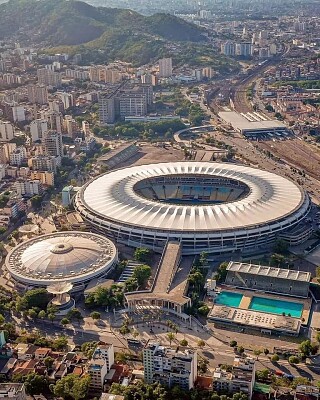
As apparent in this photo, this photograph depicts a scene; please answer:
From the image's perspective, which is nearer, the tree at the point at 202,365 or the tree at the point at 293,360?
the tree at the point at 202,365

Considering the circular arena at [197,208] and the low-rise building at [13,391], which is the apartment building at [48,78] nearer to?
the circular arena at [197,208]

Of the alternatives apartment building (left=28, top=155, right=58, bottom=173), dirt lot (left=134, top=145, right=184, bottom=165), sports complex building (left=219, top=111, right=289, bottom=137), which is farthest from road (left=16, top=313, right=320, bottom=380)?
sports complex building (left=219, top=111, right=289, bottom=137)

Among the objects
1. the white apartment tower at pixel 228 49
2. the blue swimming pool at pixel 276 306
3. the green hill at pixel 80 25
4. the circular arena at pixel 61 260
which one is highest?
the green hill at pixel 80 25

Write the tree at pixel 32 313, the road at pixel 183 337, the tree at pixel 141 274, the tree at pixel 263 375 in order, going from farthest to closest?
the tree at pixel 141 274 → the tree at pixel 32 313 → the road at pixel 183 337 → the tree at pixel 263 375

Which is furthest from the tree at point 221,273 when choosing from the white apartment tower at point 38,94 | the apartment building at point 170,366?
the white apartment tower at point 38,94

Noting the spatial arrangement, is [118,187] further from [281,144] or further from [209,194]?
[281,144]

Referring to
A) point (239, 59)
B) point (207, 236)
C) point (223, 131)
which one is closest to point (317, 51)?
point (239, 59)

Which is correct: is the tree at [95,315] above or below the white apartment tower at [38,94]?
below

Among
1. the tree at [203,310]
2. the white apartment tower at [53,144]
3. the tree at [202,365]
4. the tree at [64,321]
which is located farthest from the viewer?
the white apartment tower at [53,144]
